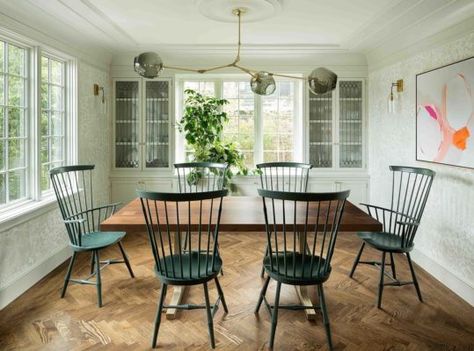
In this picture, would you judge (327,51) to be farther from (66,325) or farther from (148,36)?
(66,325)

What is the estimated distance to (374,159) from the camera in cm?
480

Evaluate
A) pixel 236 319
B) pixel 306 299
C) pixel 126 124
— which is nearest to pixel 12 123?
pixel 126 124

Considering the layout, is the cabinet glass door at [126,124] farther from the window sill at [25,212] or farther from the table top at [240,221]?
the table top at [240,221]

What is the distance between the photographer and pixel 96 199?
14.9 ft

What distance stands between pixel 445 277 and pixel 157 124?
3651 mm

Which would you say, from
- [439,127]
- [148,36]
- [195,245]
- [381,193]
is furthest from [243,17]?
[381,193]

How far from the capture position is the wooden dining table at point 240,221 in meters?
2.40

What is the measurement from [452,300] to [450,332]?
1.81ft

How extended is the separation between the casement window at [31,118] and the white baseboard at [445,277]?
11.7 feet

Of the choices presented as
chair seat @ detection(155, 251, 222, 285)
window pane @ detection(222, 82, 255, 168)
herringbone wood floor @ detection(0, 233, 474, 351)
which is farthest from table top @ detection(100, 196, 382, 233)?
window pane @ detection(222, 82, 255, 168)

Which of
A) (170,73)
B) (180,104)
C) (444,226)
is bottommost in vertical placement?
(444,226)

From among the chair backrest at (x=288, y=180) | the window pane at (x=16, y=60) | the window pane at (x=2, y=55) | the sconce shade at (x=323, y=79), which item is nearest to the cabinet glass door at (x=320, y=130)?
the chair backrest at (x=288, y=180)

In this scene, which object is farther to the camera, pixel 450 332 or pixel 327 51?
pixel 327 51

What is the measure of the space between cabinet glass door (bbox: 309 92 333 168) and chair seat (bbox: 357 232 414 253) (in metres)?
1.94
